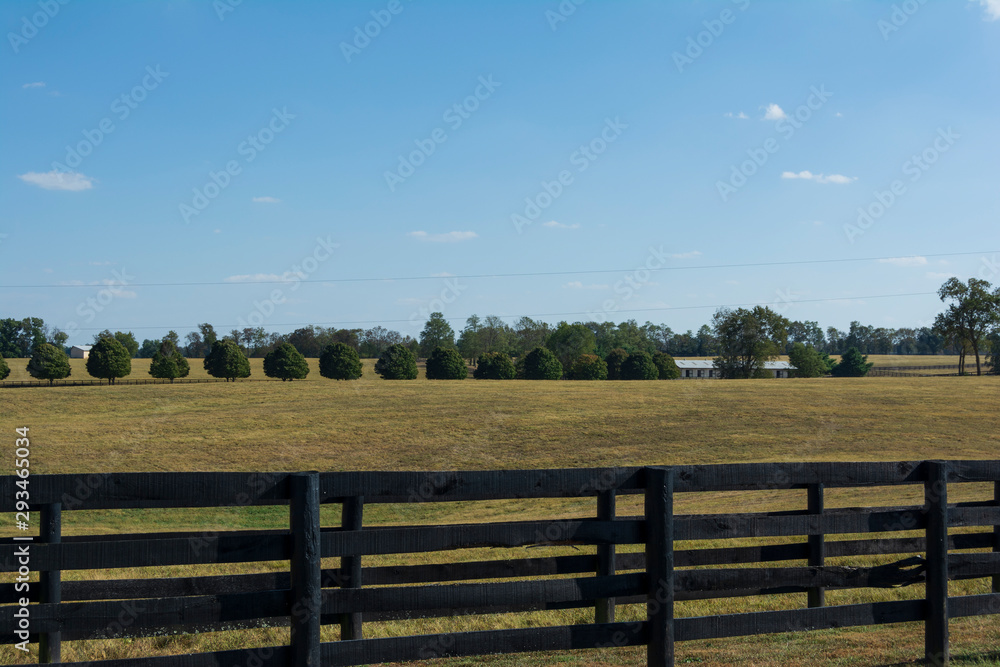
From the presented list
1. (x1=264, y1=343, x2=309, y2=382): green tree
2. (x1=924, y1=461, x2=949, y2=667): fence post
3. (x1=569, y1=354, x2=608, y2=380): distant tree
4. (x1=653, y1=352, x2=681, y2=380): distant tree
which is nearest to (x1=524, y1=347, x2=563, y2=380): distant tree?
(x1=569, y1=354, x2=608, y2=380): distant tree

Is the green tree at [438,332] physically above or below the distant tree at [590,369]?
above

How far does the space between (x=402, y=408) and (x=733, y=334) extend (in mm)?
68803

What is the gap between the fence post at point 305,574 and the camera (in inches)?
158

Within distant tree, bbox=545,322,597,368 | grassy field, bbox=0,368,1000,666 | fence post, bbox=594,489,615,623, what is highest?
distant tree, bbox=545,322,597,368

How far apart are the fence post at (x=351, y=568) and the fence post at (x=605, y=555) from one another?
1.53m

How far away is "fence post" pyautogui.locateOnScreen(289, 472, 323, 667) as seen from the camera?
13.2 ft

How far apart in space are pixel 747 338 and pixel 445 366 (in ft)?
150

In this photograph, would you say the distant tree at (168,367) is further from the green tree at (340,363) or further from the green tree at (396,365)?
the green tree at (396,365)

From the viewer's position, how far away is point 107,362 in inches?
2990

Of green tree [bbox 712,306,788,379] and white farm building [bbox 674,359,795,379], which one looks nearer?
green tree [bbox 712,306,788,379]

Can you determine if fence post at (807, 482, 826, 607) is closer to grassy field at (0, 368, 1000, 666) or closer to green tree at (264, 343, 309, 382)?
grassy field at (0, 368, 1000, 666)

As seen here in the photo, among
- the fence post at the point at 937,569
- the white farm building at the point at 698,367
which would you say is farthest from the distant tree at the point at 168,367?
the white farm building at the point at 698,367

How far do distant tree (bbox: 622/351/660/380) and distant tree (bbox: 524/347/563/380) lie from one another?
9.75 meters

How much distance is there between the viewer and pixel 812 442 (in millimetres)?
37438
